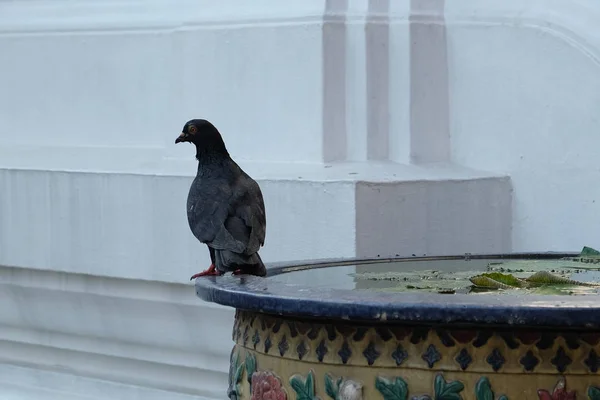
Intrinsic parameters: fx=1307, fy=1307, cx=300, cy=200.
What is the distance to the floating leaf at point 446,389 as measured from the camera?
6.19ft

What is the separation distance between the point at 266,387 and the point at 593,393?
0.53 metres

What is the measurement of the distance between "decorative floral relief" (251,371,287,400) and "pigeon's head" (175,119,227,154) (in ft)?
2.04

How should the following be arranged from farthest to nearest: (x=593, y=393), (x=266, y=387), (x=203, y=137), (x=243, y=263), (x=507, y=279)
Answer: (x=203, y=137)
(x=243, y=263)
(x=507, y=279)
(x=266, y=387)
(x=593, y=393)

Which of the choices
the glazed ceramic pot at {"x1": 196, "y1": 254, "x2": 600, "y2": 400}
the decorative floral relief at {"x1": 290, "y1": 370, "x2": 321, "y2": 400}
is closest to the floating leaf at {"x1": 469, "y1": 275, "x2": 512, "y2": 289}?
the glazed ceramic pot at {"x1": 196, "y1": 254, "x2": 600, "y2": 400}

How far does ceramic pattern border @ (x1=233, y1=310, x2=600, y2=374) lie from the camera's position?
6.08 ft

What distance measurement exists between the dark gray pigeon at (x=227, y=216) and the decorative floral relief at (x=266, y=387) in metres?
0.27

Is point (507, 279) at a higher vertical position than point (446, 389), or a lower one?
higher

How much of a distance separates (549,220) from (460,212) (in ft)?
0.84

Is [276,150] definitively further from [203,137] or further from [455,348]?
[455,348]

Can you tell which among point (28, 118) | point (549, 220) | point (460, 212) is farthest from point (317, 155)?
point (28, 118)

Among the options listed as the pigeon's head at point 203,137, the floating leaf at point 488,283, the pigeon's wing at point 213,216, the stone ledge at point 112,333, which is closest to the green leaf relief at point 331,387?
the floating leaf at point 488,283

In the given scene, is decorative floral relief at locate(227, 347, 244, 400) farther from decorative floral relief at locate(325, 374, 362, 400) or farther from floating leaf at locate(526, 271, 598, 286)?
floating leaf at locate(526, 271, 598, 286)

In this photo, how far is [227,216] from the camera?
2.46m

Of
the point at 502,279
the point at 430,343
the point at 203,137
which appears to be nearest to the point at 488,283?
the point at 502,279
